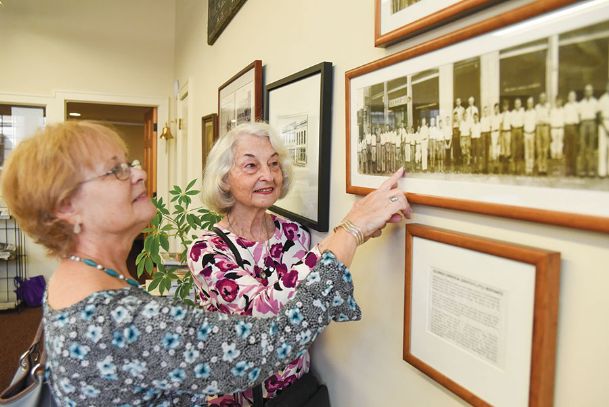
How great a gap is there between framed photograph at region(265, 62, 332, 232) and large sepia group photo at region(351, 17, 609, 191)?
346 millimetres

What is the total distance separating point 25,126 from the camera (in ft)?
15.8

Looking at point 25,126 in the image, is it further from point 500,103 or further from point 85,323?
point 500,103

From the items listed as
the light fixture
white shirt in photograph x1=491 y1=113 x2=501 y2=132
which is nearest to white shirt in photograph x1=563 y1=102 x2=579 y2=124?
white shirt in photograph x1=491 y1=113 x2=501 y2=132

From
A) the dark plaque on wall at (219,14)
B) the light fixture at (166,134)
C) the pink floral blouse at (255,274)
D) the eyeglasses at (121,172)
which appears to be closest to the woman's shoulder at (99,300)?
the eyeglasses at (121,172)

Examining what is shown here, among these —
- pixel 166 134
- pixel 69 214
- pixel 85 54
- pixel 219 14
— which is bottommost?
pixel 69 214

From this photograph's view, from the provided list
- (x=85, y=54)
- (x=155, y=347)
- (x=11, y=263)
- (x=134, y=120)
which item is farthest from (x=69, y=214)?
(x=134, y=120)

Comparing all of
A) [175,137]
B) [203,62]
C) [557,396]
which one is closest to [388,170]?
[557,396]

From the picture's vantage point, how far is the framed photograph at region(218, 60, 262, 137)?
6.48ft

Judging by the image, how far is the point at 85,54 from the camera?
478cm

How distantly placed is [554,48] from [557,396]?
490 millimetres

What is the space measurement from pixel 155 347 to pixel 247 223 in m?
0.66

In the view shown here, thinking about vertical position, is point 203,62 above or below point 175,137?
above

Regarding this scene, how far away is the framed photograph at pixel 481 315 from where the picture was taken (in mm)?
668

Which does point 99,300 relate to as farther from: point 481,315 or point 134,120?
point 134,120
